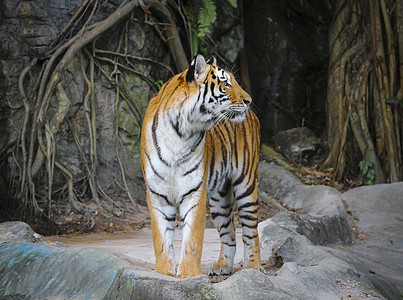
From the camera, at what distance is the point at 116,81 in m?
7.77

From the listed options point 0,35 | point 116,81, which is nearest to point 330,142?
point 116,81

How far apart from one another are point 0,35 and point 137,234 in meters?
3.58

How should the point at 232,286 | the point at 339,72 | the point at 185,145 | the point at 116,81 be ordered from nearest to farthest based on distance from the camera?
the point at 232,286 → the point at 185,145 → the point at 116,81 → the point at 339,72

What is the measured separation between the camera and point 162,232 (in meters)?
3.15

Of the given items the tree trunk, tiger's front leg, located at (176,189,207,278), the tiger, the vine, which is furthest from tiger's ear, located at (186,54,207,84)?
the tree trunk

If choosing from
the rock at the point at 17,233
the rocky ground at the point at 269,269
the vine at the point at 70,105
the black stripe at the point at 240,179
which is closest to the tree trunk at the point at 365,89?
the rocky ground at the point at 269,269

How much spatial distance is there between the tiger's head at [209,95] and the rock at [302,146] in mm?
7188

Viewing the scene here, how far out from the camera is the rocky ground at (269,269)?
2.34 m

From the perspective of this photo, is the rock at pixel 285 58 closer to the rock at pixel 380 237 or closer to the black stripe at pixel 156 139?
the rock at pixel 380 237

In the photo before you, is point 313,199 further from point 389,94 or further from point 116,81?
point 116,81

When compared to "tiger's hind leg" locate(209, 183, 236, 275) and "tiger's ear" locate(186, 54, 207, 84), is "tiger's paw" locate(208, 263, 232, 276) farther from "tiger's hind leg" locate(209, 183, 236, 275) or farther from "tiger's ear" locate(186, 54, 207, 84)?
"tiger's ear" locate(186, 54, 207, 84)

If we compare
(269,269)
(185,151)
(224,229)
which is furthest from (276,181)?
(185,151)

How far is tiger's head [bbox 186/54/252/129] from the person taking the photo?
3100 millimetres

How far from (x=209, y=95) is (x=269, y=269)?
1996 millimetres
